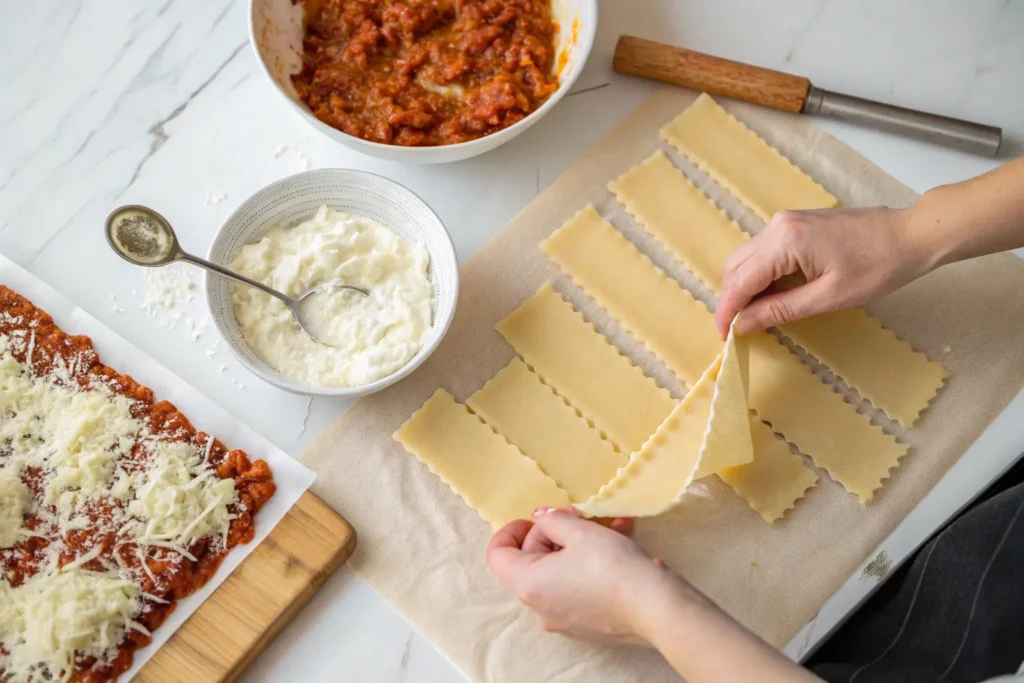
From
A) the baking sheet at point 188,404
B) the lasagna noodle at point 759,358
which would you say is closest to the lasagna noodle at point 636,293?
the lasagna noodle at point 759,358

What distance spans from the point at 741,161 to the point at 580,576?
124cm

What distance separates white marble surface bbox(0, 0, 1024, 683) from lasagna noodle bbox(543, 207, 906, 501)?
0.26 metres

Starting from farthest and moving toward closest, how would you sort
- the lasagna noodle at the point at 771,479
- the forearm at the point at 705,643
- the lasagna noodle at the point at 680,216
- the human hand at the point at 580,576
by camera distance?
the lasagna noodle at the point at 680,216, the lasagna noodle at the point at 771,479, the human hand at the point at 580,576, the forearm at the point at 705,643

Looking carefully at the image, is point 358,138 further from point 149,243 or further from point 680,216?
point 680,216

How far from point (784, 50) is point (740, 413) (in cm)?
118

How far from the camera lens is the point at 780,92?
2246 millimetres

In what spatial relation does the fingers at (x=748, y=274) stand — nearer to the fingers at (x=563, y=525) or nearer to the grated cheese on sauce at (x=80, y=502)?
the fingers at (x=563, y=525)

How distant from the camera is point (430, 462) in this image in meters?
1.93

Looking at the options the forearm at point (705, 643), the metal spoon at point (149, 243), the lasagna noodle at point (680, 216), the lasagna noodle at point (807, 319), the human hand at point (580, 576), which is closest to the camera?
the forearm at point (705, 643)

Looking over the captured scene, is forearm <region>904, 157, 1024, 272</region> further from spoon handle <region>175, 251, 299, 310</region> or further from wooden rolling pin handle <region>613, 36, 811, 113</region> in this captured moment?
spoon handle <region>175, 251, 299, 310</region>

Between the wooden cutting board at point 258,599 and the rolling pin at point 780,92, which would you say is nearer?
the wooden cutting board at point 258,599

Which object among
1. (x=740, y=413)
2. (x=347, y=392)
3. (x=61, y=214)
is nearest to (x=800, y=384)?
(x=740, y=413)

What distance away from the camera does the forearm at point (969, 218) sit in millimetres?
1778

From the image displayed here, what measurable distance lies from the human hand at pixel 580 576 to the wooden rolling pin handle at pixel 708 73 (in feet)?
4.18
